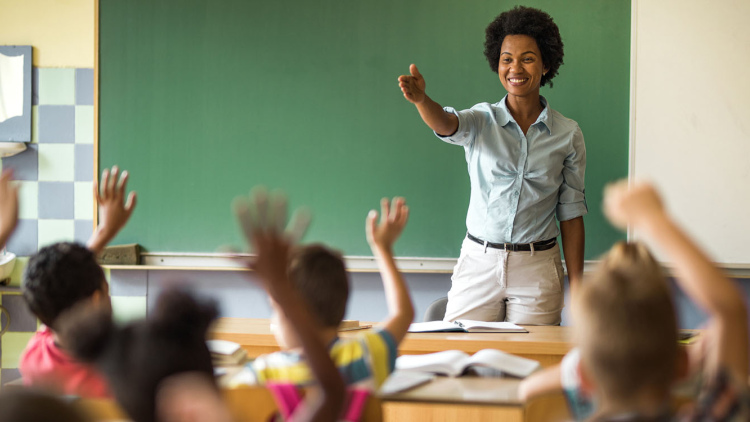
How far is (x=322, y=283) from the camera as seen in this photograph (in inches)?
52.4

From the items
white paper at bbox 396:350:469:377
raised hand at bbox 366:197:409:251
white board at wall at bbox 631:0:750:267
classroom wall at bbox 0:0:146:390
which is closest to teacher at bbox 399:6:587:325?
white board at wall at bbox 631:0:750:267

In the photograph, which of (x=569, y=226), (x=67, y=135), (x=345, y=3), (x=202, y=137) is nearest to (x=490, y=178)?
(x=569, y=226)

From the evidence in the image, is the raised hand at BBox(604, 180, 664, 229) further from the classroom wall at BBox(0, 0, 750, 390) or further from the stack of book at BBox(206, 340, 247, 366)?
the classroom wall at BBox(0, 0, 750, 390)

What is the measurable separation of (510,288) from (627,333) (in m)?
1.80

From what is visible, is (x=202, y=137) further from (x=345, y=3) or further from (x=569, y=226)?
(x=569, y=226)

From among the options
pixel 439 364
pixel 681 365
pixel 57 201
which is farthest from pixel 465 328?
pixel 57 201

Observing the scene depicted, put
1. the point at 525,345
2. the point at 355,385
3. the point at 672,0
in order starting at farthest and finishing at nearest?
the point at 672,0
the point at 525,345
the point at 355,385

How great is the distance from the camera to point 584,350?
3.18 feet

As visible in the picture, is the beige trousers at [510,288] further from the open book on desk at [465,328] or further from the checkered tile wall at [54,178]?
the checkered tile wall at [54,178]

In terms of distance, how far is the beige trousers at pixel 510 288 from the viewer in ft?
8.89

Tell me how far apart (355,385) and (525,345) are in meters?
1.00

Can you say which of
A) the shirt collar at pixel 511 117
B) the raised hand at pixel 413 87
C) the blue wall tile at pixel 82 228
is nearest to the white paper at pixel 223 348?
the raised hand at pixel 413 87

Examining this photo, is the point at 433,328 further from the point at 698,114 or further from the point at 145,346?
the point at 698,114

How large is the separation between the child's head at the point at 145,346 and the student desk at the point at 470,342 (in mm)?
1300
